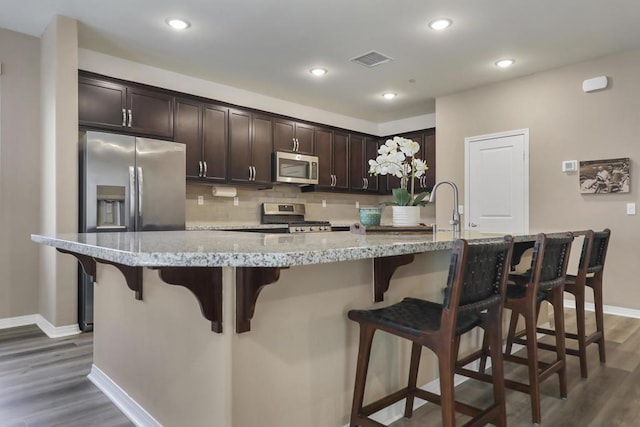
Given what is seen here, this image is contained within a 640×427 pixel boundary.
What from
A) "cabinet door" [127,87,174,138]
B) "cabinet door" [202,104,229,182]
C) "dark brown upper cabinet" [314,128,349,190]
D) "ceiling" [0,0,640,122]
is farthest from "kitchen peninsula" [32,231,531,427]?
"dark brown upper cabinet" [314,128,349,190]

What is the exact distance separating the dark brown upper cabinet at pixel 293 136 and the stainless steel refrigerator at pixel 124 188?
1.63 metres

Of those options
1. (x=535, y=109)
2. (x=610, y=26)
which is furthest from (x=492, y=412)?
(x=535, y=109)

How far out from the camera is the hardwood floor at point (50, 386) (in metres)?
1.91

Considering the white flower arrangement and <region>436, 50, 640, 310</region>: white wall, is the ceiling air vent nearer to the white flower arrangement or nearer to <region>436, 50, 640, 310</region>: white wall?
<region>436, 50, 640, 310</region>: white wall

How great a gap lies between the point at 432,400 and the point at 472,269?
0.75 metres

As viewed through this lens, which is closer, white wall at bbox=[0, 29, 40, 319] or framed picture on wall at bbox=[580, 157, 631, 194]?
white wall at bbox=[0, 29, 40, 319]

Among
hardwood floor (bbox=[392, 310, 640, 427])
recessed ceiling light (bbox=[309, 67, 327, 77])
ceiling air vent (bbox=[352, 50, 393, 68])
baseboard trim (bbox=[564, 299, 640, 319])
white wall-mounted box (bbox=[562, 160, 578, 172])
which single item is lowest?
hardwood floor (bbox=[392, 310, 640, 427])

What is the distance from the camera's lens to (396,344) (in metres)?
1.93

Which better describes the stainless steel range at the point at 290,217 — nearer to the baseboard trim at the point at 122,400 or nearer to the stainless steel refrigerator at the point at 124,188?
the stainless steel refrigerator at the point at 124,188

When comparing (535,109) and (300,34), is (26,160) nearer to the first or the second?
(300,34)

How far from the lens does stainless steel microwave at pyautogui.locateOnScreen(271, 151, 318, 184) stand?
5.08 m

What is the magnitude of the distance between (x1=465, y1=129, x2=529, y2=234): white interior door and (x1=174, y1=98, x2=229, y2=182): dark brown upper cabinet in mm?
3042

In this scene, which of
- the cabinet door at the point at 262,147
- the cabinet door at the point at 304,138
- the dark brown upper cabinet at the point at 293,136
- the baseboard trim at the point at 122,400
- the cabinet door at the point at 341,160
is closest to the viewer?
the baseboard trim at the point at 122,400

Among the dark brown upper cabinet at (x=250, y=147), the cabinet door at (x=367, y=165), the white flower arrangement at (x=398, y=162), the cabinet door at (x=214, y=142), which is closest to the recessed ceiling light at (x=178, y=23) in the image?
the cabinet door at (x=214, y=142)
